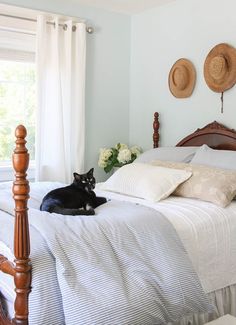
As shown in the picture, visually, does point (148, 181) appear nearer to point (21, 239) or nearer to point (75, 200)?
point (75, 200)

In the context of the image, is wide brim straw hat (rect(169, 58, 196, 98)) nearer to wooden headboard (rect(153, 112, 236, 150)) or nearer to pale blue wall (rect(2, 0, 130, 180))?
wooden headboard (rect(153, 112, 236, 150))

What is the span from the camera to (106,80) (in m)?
4.25

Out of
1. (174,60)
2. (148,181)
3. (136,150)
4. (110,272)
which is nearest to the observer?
(110,272)

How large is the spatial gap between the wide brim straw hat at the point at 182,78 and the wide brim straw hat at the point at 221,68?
0.20m

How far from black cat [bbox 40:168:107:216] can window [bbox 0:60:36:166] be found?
1650 mm

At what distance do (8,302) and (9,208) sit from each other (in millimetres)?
576

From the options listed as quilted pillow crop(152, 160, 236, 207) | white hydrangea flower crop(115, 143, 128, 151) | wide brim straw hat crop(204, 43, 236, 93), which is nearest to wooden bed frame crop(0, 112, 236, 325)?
quilted pillow crop(152, 160, 236, 207)

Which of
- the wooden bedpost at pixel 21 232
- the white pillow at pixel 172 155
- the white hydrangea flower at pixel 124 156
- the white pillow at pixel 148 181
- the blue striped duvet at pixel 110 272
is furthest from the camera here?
the white hydrangea flower at pixel 124 156

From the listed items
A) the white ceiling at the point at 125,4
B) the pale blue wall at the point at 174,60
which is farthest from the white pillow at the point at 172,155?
the white ceiling at the point at 125,4

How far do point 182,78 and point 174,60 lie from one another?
0.26 metres

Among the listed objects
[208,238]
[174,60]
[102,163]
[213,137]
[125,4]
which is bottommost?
[208,238]

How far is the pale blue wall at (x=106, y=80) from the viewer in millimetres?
4125

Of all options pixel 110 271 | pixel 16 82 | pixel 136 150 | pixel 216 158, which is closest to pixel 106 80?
pixel 136 150

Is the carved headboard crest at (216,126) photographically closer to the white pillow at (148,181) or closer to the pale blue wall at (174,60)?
the pale blue wall at (174,60)
